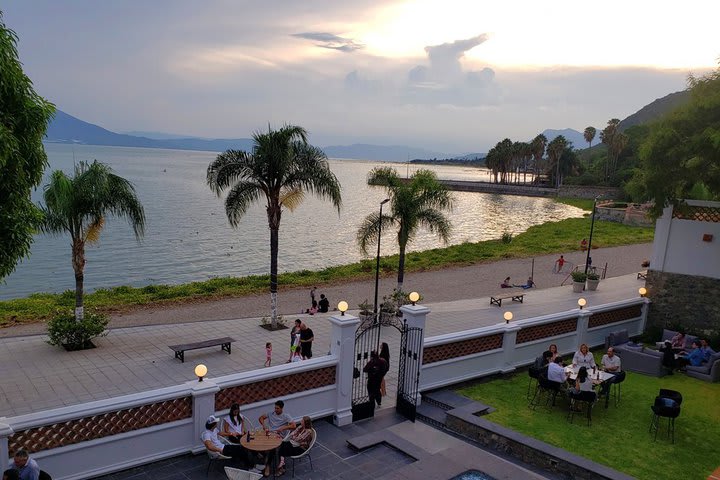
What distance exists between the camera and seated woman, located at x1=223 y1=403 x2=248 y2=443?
332 inches

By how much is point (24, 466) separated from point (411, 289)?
81.3ft

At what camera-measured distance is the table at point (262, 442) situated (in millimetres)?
7939

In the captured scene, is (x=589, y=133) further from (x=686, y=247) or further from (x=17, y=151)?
(x=17, y=151)

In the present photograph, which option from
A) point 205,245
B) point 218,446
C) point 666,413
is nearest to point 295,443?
point 218,446

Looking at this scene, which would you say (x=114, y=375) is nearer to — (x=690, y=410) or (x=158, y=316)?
(x=158, y=316)

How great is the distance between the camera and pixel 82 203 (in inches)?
656

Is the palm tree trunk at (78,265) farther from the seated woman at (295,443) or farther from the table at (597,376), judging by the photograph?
the table at (597,376)

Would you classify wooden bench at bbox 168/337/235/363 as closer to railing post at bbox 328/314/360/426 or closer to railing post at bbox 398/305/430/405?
railing post at bbox 328/314/360/426

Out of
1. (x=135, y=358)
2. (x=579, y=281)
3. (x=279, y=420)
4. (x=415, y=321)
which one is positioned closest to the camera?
(x=279, y=420)

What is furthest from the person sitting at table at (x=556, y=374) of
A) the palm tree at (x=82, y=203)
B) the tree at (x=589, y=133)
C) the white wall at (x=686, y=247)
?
the tree at (x=589, y=133)

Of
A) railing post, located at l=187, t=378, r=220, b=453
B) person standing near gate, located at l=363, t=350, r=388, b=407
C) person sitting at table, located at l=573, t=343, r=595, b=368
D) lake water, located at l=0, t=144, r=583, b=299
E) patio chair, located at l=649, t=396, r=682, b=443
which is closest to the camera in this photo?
railing post, located at l=187, t=378, r=220, b=453

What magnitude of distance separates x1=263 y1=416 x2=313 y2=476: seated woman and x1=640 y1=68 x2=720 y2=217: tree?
13064mm

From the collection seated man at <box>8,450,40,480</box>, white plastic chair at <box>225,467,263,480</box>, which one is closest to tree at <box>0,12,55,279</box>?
seated man at <box>8,450,40,480</box>

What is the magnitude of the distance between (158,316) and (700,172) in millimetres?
21608
